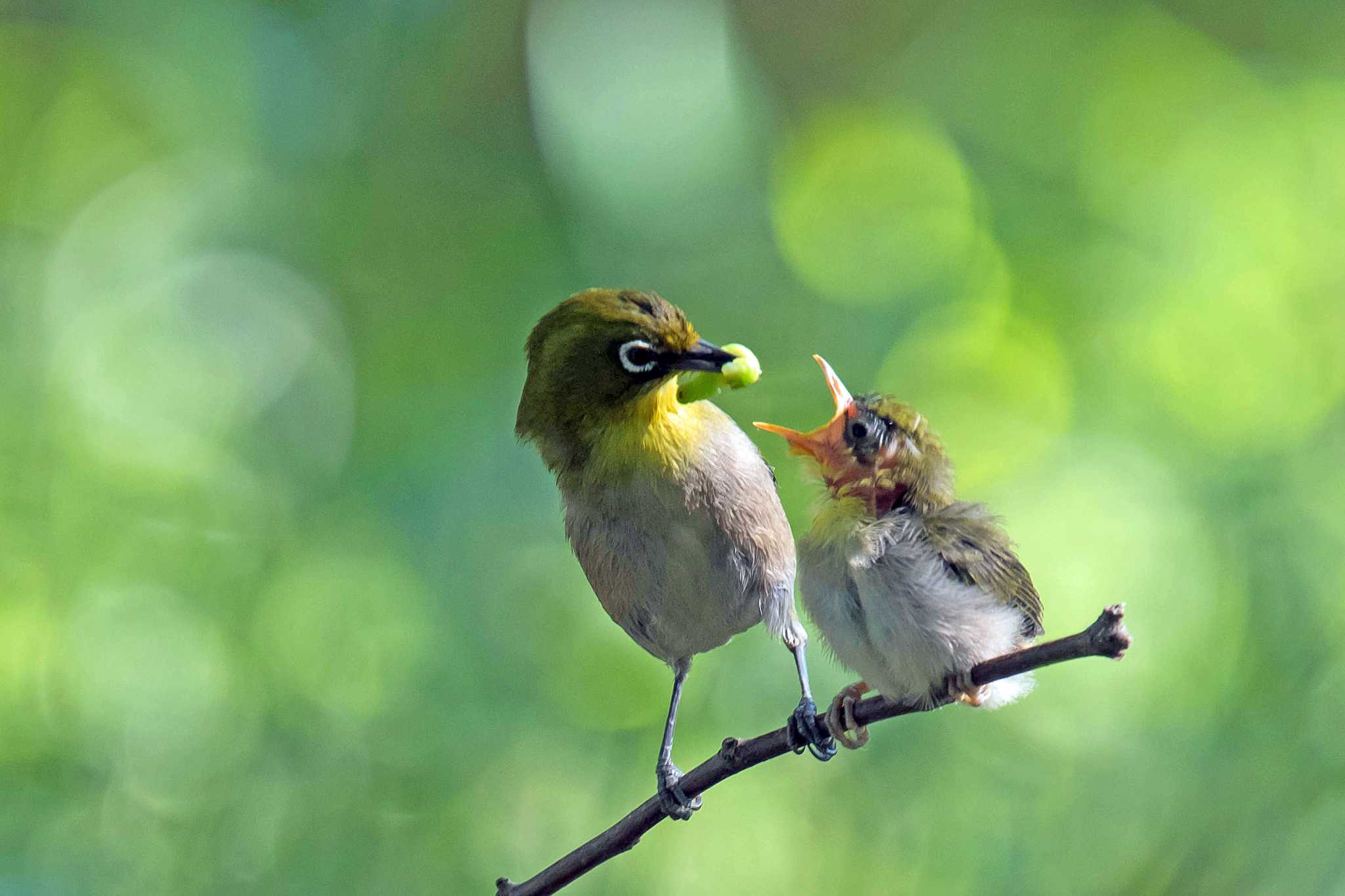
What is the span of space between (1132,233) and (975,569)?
11.7 feet

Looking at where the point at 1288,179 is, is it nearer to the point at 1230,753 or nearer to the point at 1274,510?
the point at 1274,510

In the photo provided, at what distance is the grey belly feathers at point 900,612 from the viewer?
1.34 meters

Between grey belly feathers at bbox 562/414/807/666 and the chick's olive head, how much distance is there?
0.41 feet

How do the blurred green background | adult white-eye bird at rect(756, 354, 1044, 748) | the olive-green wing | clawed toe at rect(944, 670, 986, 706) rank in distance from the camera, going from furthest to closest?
the blurred green background < the olive-green wing < adult white-eye bird at rect(756, 354, 1044, 748) < clawed toe at rect(944, 670, 986, 706)

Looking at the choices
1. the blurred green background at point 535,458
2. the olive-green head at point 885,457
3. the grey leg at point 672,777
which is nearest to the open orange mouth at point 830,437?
the olive-green head at point 885,457

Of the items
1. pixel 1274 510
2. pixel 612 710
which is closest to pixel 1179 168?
pixel 1274 510

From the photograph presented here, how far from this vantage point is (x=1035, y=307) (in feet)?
14.6

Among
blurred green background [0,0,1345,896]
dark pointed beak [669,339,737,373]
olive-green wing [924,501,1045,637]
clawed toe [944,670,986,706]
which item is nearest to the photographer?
dark pointed beak [669,339,737,373]

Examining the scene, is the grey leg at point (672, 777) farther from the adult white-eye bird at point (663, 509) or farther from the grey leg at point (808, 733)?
the grey leg at point (808, 733)

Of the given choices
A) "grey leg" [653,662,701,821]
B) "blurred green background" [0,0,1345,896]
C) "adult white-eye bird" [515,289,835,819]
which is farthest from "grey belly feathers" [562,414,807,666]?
"blurred green background" [0,0,1345,896]

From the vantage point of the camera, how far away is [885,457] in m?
1.49

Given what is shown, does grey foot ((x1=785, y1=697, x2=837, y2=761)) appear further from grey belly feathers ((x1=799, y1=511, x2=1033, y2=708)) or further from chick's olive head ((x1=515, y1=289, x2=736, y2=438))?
chick's olive head ((x1=515, y1=289, x2=736, y2=438))

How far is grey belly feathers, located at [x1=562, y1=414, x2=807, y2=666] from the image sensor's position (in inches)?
58.2

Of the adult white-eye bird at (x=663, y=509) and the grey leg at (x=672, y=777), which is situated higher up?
the adult white-eye bird at (x=663, y=509)
